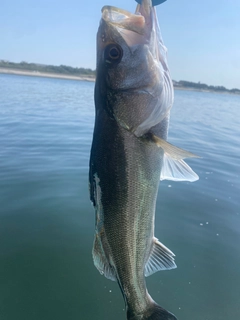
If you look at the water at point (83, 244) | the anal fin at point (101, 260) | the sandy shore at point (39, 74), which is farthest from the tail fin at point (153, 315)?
the sandy shore at point (39, 74)

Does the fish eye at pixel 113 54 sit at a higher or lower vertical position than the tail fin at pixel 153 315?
higher

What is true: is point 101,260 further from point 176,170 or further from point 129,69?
point 129,69

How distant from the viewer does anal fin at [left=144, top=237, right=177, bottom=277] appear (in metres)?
2.39

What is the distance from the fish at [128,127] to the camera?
2.09 metres

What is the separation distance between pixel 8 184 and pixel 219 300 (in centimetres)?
556


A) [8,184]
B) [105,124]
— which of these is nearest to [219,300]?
[105,124]

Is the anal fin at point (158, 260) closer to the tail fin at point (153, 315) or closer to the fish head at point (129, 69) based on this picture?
the tail fin at point (153, 315)

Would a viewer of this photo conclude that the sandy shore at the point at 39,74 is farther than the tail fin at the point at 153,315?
Yes

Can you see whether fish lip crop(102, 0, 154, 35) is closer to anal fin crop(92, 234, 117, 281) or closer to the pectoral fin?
the pectoral fin

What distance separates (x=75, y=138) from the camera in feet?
42.9

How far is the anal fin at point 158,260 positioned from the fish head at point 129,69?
3.22 feet

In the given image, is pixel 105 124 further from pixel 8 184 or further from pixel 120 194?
pixel 8 184

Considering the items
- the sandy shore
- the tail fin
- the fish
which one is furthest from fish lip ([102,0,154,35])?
the sandy shore

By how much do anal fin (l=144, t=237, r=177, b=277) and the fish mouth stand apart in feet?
5.16
